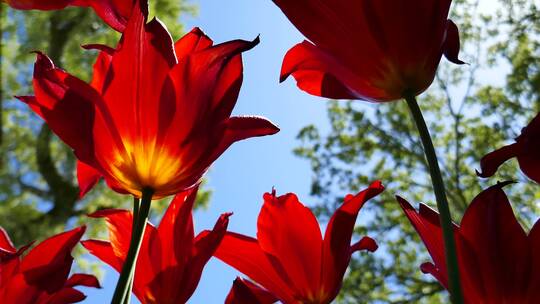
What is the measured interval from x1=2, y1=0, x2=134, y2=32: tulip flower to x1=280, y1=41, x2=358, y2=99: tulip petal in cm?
10

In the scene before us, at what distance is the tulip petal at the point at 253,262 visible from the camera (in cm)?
37

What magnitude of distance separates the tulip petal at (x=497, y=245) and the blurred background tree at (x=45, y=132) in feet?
28.9

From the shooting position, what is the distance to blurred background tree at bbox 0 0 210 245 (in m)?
8.95

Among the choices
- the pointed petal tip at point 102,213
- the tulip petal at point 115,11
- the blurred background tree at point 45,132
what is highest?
the blurred background tree at point 45,132

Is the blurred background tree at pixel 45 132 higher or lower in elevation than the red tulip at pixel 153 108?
higher

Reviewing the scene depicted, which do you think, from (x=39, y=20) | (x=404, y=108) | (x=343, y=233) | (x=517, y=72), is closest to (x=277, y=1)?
(x=343, y=233)

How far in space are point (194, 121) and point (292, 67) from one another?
8cm

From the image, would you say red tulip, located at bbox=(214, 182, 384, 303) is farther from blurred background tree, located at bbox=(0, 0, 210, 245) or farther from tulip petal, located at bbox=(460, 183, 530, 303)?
blurred background tree, located at bbox=(0, 0, 210, 245)

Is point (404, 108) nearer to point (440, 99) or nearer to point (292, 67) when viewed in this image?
point (440, 99)

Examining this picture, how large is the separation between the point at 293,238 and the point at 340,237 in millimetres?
41

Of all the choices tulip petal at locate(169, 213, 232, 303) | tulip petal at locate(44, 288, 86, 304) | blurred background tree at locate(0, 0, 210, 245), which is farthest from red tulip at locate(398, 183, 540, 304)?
blurred background tree at locate(0, 0, 210, 245)

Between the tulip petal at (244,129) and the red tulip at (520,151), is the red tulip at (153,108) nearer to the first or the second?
the tulip petal at (244,129)

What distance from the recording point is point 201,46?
0.35 m

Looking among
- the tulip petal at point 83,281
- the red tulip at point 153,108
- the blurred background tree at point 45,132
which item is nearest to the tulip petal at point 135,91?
the red tulip at point 153,108
